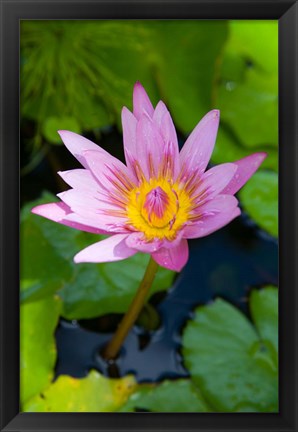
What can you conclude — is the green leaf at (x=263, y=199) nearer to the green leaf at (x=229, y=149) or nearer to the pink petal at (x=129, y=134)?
the green leaf at (x=229, y=149)

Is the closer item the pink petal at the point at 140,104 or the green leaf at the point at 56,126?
the pink petal at the point at 140,104

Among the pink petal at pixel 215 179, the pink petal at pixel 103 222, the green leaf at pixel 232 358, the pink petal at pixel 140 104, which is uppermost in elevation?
the pink petal at pixel 140 104

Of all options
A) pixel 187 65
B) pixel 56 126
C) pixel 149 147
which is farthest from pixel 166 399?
pixel 187 65

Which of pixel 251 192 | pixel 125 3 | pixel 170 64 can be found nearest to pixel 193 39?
pixel 170 64

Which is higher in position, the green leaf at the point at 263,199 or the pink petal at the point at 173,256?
the green leaf at the point at 263,199

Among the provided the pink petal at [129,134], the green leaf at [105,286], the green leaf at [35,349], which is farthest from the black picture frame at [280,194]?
the pink petal at [129,134]

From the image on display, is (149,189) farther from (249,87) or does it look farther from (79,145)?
(249,87)

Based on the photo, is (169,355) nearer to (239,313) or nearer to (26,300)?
(239,313)
